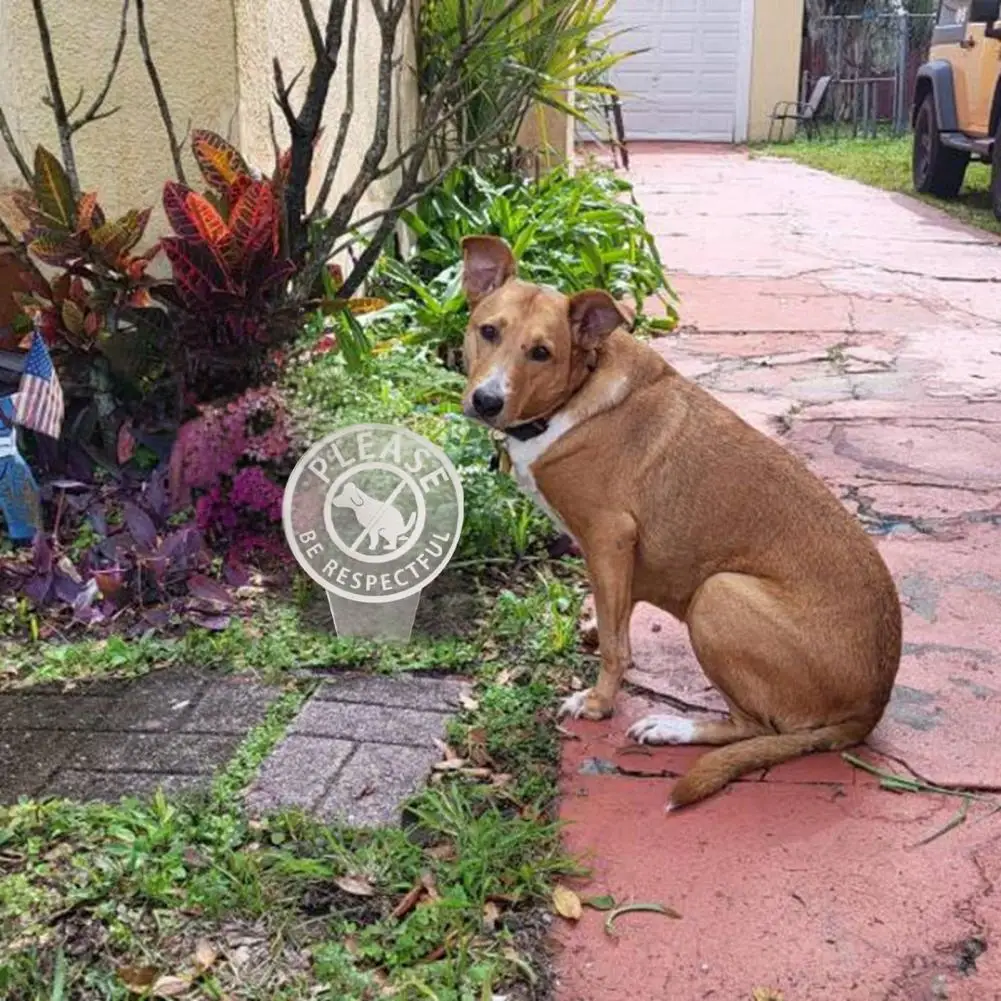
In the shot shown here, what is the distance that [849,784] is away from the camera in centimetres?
287

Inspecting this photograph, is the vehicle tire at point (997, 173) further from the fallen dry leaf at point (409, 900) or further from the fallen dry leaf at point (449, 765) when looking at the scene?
the fallen dry leaf at point (409, 900)

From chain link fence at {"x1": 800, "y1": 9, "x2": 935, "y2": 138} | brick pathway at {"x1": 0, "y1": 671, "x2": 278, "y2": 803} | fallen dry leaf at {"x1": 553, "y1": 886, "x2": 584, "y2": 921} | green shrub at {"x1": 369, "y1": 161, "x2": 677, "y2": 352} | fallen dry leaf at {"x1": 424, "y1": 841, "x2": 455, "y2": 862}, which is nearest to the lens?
fallen dry leaf at {"x1": 553, "y1": 886, "x2": 584, "y2": 921}

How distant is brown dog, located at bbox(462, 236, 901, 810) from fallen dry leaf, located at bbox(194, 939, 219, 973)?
1.04 meters

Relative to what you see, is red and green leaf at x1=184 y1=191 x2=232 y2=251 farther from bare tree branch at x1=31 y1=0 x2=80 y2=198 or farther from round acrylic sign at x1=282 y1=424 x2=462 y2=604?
round acrylic sign at x1=282 y1=424 x2=462 y2=604

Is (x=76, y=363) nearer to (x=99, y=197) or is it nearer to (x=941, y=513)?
(x=99, y=197)

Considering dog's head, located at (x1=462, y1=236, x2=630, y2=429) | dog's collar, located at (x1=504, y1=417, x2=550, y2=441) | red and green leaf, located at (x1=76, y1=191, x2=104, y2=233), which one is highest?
red and green leaf, located at (x1=76, y1=191, x2=104, y2=233)

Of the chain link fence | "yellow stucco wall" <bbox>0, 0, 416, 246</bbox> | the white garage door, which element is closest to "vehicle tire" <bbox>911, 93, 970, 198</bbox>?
the white garage door

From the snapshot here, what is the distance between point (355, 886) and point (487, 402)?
3.83 feet

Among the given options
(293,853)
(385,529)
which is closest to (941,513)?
(385,529)

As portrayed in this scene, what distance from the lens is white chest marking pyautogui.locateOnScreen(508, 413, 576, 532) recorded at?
10.4ft

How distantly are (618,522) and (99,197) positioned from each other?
249cm

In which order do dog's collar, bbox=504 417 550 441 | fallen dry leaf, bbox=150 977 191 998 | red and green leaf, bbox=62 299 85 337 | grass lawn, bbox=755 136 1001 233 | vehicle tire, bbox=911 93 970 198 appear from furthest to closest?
vehicle tire, bbox=911 93 970 198
grass lawn, bbox=755 136 1001 233
red and green leaf, bbox=62 299 85 337
dog's collar, bbox=504 417 550 441
fallen dry leaf, bbox=150 977 191 998

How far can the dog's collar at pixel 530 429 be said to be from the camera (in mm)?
3158

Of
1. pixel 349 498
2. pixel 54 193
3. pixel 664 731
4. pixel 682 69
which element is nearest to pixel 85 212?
pixel 54 193
